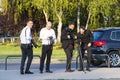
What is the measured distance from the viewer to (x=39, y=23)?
65.3m

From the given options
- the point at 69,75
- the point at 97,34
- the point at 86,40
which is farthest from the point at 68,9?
the point at 69,75

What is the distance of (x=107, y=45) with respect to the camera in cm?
2183

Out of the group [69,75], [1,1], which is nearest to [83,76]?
[69,75]

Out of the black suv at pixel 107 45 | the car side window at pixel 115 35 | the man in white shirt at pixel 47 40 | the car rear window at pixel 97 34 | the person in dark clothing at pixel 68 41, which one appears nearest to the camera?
the man in white shirt at pixel 47 40

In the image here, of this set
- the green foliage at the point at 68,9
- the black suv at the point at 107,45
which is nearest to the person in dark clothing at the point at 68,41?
the black suv at the point at 107,45

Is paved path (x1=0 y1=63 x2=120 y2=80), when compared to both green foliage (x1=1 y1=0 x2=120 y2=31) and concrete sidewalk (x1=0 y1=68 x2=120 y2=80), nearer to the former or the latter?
concrete sidewalk (x1=0 y1=68 x2=120 y2=80)

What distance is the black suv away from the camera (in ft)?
71.1

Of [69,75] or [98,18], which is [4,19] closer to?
[98,18]

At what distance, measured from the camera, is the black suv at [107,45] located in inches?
853

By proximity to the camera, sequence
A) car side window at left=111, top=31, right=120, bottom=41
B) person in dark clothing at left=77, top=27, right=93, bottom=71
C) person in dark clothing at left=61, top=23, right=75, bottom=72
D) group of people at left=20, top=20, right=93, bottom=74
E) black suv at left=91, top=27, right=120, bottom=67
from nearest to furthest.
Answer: group of people at left=20, top=20, right=93, bottom=74
person in dark clothing at left=61, top=23, right=75, bottom=72
person in dark clothing at left=77, top=27, right=93, bottom=71
black suv at left=91, top=27, right=120, bottom=67
car side window at left=111, top=31, right=120, bottom=41

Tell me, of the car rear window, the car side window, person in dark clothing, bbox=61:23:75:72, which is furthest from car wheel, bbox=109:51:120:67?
person in dark clothing, bbox=61:23:75:72

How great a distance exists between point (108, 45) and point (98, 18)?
33.9m

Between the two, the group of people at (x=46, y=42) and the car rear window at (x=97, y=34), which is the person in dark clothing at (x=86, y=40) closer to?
the group of people at (x=46, y=42)

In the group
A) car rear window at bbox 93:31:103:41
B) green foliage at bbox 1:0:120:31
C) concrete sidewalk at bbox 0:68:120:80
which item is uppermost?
green foliage at bbox 1:0:120:31
